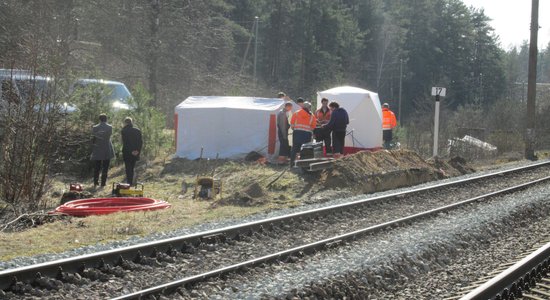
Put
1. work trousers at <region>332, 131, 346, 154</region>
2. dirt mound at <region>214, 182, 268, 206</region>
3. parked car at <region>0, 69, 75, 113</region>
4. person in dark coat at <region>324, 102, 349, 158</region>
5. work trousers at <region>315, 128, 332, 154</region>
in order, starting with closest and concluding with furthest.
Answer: parked car at <region>0, 69, 75, 113</region> → dirt mound at <region>214, 182, 268, 206</region> → person in dark coat at <region>324, 102, 349, 158</region> → work trousers at <region>332, 131, 346, 154</region> → work trousers at <region>315, 128, 332, 154</region>

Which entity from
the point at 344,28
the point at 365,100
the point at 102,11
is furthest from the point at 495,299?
the point at 344,28

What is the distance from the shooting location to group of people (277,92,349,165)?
Result: 18781 mm

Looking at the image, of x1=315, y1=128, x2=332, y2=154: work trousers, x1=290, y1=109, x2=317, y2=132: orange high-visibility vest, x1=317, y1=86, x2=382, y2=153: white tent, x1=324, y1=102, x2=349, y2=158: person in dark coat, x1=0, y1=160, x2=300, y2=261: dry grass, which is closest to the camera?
Answer: x1=0, y1=160, x2=300, y2=261: dry grass

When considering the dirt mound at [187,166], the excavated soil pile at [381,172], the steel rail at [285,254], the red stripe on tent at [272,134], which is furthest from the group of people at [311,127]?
the steel rail at [285,254]

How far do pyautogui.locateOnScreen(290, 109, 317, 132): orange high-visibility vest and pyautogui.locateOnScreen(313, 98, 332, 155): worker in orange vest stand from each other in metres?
0.73

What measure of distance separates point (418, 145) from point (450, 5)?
5482 centimetres

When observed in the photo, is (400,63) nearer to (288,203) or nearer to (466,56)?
(466,56)

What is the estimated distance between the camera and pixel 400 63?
238 feet

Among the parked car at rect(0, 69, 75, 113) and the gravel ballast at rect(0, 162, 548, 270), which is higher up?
the parked car at rect(0, 69, 75, 113)

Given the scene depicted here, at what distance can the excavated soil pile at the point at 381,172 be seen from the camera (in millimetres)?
17016

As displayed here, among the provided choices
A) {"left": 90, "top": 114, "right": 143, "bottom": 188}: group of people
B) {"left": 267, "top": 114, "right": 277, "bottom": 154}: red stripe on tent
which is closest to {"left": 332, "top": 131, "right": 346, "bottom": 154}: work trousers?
{"left": 267, "top": 114, "right": 277, "bottom": 154}: red stripe on tent

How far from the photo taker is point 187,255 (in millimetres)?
9078

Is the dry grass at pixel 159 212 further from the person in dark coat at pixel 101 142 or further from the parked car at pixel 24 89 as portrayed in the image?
the parked car at pixel 24 89

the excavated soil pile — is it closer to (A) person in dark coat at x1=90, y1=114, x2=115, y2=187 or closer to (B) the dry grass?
(B) the dry grass
